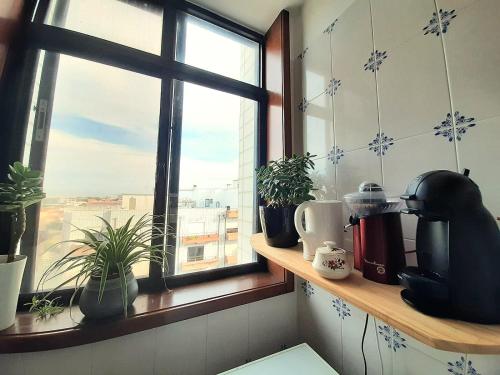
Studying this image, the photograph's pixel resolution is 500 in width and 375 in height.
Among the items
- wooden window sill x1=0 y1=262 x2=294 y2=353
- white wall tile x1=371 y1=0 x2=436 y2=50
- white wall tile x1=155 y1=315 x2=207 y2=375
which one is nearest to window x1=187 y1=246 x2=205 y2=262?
wooden window sill x1=0 y1=262 x2=294 y2=353

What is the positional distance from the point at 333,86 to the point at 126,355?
1394 mm

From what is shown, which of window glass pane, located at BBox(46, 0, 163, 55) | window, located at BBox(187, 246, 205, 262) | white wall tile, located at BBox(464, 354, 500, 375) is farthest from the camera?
window, located at BBox(187, 246, 205, 262)

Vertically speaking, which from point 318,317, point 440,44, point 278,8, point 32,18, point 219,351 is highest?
point 278,8

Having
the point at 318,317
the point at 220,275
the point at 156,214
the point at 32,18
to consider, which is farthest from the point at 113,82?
the point at 318,317

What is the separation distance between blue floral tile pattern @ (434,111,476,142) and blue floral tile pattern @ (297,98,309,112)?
0.63m

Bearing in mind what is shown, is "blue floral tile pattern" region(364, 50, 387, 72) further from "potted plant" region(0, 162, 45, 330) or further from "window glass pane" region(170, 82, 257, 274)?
"potted plant" region(0, 162, 45, 330)

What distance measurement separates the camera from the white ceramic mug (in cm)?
66

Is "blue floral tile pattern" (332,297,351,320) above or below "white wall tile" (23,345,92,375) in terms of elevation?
above

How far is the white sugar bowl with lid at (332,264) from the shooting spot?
0.52m

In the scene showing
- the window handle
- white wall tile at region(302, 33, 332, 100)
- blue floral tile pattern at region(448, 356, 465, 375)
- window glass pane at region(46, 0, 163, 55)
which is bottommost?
blue floral tile pattern at region(448, 356, 465, 375)

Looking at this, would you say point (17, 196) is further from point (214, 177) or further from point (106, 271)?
point (214, 177)

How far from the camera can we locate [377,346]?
0.71m

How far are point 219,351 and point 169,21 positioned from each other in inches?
66.3

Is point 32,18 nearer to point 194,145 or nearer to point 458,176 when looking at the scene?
point 194,145
